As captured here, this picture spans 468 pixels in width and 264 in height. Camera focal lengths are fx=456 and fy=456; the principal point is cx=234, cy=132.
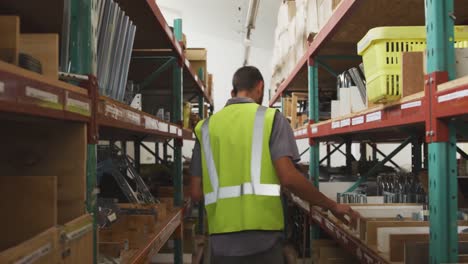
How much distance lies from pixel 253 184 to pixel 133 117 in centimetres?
75

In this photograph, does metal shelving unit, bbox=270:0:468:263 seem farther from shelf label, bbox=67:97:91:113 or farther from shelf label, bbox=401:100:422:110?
shelf label, bbox=67:97:91:113

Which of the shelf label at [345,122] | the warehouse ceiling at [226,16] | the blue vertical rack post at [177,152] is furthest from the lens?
the warehouse ceiling at [226,16]

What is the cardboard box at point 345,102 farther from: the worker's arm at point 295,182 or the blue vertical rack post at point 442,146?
the blue vertical rack post at point 442,146

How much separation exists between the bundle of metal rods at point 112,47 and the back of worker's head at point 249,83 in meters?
0.68

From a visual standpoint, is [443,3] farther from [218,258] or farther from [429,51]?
[218,258]

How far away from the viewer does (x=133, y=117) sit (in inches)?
97.6

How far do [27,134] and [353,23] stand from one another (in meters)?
2.37

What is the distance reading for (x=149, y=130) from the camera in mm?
2939

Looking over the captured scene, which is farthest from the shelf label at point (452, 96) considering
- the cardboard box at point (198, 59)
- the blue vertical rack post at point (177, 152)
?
the cardboard box at point (198, 59)

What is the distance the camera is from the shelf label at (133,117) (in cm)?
239

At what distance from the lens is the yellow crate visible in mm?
2090

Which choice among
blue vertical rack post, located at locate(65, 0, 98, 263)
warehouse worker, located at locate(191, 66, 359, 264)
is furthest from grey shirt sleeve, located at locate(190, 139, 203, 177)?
blue vertical rack post, located at locate(65, 0, 98, 263)

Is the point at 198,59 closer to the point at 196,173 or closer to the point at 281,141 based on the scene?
the point at 196,173

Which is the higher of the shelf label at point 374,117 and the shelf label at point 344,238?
the shelf label at point 374,117
